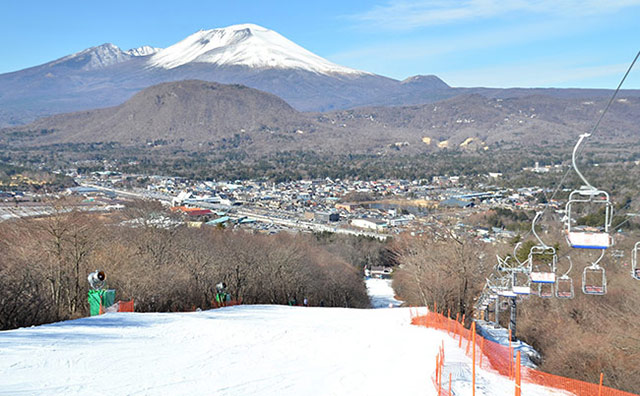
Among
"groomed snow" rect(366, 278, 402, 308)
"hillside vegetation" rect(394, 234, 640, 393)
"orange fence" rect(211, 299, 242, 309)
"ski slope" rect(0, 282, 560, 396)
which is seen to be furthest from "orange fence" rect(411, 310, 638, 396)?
"groomed snow" rect(366, 278, 402, 308)

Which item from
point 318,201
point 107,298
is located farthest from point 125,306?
point 318,201

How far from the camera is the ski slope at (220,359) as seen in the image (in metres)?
7.05

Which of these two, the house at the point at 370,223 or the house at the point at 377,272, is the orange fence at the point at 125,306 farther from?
the house at the point at 370,223

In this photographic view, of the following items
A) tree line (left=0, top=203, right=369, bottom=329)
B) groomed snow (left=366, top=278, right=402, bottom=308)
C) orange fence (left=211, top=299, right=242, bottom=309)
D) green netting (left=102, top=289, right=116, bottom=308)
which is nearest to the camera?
green netting (left=102, top=289, right=116, bottom=308)

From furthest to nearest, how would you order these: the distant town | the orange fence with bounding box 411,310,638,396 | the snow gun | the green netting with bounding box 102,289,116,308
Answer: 1. the distant town
2. the green netting with bounding box 102,289,116,308
3. the snow gun
4. the orange fence with bounding box 411,310,638,396

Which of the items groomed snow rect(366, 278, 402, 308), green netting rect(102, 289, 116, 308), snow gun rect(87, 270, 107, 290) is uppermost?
snow gun rect(87, 270, 107, 290)

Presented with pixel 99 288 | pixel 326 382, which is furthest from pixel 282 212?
pixel 326 382

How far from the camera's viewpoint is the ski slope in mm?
7051

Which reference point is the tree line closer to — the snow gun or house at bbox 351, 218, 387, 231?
the snow gun

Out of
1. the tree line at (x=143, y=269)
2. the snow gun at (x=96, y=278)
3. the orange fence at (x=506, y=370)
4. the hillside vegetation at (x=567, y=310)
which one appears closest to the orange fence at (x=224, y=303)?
the tree line at (x=143, y=269)

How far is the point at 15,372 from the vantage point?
7.01m

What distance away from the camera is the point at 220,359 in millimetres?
8781

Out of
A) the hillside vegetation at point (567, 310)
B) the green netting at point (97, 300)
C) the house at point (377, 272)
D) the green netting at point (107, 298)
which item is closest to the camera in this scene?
the hillside vegetation at point (567, 310)

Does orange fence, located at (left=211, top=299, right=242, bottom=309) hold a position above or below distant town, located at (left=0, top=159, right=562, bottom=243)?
above
